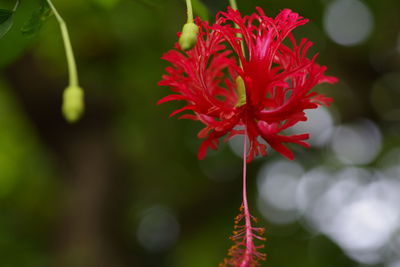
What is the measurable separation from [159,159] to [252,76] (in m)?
4.67

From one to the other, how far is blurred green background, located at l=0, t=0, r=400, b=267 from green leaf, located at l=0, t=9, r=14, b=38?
208cm

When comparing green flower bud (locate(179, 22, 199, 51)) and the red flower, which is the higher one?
green flower bud (locate(179, 22, 199, 51))

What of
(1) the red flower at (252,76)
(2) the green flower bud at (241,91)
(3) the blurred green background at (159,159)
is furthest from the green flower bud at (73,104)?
(3) the blurred green background at (159,159)

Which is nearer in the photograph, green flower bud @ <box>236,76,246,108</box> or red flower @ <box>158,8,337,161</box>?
red flower @ <box>158,8,337,161</box>

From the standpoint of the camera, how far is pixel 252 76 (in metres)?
1.37

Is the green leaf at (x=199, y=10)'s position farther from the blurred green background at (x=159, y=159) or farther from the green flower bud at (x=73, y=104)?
the blurred green background at (x=159, y=159)

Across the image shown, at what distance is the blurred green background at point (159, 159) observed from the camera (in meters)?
4.61

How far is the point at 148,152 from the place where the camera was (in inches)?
229

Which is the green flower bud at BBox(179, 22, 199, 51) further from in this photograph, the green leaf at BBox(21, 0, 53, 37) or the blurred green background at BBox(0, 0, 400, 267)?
the blurred green background at BBox(0, 0, 400, 267)

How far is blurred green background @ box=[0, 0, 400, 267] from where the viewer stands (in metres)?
4.61

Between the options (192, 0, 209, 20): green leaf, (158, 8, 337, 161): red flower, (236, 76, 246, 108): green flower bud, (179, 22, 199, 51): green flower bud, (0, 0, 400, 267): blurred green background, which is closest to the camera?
(179, 22, 199, 51): green flower bud

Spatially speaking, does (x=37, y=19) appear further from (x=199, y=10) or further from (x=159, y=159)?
(x=159, y=159)

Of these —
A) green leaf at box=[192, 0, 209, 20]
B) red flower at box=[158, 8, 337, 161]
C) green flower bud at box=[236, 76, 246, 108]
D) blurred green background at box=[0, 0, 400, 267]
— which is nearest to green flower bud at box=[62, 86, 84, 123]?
red flower at box=[158, 8, 337, 161]

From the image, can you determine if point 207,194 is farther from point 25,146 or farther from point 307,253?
point 25,146
